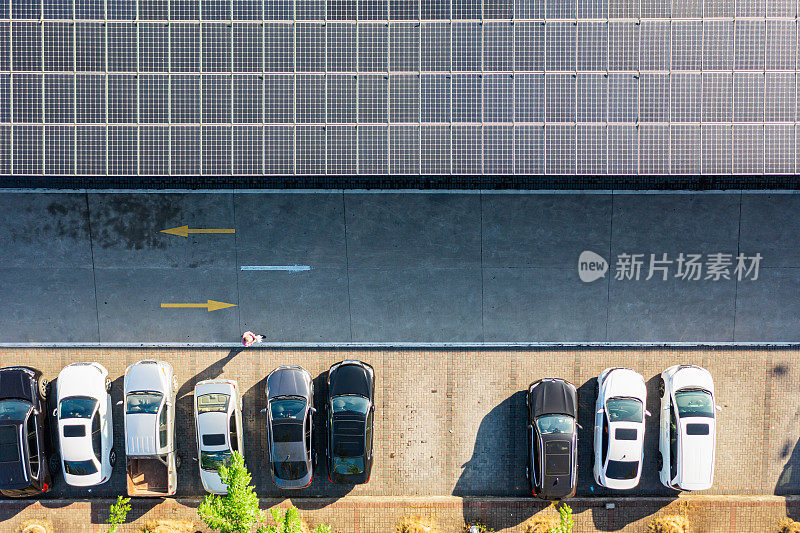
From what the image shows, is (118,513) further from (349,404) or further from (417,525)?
(417,525)

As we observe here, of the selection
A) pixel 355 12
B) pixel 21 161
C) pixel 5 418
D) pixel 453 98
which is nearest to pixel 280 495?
pixel 5 418

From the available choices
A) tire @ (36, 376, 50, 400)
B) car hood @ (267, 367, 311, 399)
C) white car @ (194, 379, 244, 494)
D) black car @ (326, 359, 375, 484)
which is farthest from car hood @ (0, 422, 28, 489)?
black car @ (326, 359, 375, 484)

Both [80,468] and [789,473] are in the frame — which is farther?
[789,473]

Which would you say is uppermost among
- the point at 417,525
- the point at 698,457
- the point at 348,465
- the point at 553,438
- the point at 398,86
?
the point at 398,86

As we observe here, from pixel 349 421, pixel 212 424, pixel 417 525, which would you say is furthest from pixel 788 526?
pixel 212 424

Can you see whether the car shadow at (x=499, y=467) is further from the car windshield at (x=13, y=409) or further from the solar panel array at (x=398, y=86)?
the car windshield at (x=13, y=409)

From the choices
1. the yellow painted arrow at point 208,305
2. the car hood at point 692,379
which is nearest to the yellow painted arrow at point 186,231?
the yellow painted arrow at point 208,305

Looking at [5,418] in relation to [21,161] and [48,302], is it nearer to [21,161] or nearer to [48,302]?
[48,302]
